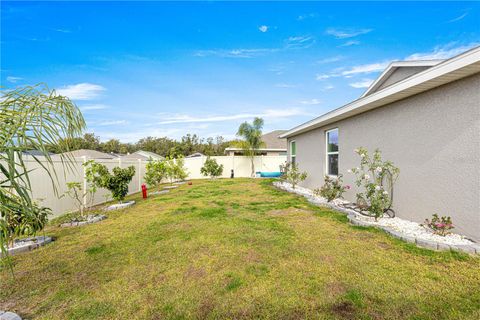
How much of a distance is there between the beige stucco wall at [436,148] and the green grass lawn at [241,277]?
1.09m

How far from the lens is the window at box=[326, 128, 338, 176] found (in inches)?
321

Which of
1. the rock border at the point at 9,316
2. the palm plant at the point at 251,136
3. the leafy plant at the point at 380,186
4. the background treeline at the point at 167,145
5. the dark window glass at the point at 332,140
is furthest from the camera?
the background treeline at the point at 167,145

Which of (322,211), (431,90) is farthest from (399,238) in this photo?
(431,90)

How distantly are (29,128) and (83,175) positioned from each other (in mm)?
7507

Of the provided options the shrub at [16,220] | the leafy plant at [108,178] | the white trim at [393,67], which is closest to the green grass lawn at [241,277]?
the shrub at [16,220]

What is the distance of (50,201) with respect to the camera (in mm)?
5969

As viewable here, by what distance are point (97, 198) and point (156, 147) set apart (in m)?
43.0

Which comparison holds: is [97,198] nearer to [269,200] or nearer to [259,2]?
[269,200]

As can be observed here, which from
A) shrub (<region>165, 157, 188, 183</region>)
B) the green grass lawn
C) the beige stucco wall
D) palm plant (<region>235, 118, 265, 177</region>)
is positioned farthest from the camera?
palm plant (<region>235, 118, 265, 177</region>)

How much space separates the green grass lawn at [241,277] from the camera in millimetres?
2271

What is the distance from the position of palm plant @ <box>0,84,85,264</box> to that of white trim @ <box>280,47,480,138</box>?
4764 millimetres

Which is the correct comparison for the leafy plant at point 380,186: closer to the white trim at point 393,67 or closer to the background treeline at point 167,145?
the white trim at point 393,67

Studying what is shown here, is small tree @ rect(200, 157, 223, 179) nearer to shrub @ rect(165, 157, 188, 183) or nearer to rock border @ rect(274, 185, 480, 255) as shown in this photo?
shrub @ rect(165, 157, 188, 183)

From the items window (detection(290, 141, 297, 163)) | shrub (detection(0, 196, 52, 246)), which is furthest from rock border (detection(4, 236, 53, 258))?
window (detection(290, 141, 297, 163))
